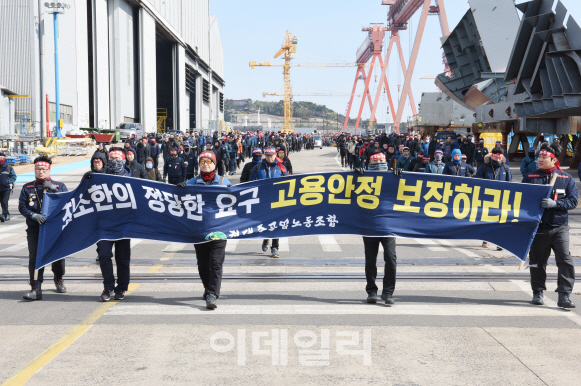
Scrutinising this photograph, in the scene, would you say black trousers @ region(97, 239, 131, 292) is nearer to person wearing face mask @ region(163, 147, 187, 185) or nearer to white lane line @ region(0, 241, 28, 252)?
white lane line @ region(0, 241, 28, 252)

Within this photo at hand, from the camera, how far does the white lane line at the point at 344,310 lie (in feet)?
22.8

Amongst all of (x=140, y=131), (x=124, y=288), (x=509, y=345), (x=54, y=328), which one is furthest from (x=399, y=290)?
(x=140, y=131)

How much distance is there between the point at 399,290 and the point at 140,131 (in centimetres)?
5256

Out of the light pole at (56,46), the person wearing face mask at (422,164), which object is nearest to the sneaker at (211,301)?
the person wearing face mask at (422,164)

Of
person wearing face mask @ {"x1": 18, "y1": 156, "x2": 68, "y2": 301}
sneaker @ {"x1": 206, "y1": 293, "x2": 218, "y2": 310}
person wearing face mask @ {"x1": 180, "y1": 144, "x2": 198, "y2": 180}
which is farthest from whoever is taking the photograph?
person wearing face mask @ {"x1": 180, "y1": 144, "x2": 198, "y2": 180}

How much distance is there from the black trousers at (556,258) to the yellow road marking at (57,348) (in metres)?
5.05

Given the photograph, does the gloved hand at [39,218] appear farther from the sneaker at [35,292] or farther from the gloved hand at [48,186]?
the sneaker at [35,292]

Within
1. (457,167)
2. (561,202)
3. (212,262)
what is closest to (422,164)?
(457,167)

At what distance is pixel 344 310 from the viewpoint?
708 cm

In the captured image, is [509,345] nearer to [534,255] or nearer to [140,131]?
[534,255]

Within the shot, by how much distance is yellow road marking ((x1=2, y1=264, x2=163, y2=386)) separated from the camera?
193 inches

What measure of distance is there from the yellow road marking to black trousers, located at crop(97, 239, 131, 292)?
0.27 meters

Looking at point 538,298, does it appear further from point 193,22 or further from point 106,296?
point 193,22

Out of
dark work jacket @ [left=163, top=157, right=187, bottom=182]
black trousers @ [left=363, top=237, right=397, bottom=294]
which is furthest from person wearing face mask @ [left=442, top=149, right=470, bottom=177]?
dark work jacket @ [left=163, top=157, right=187, bottom=182]
